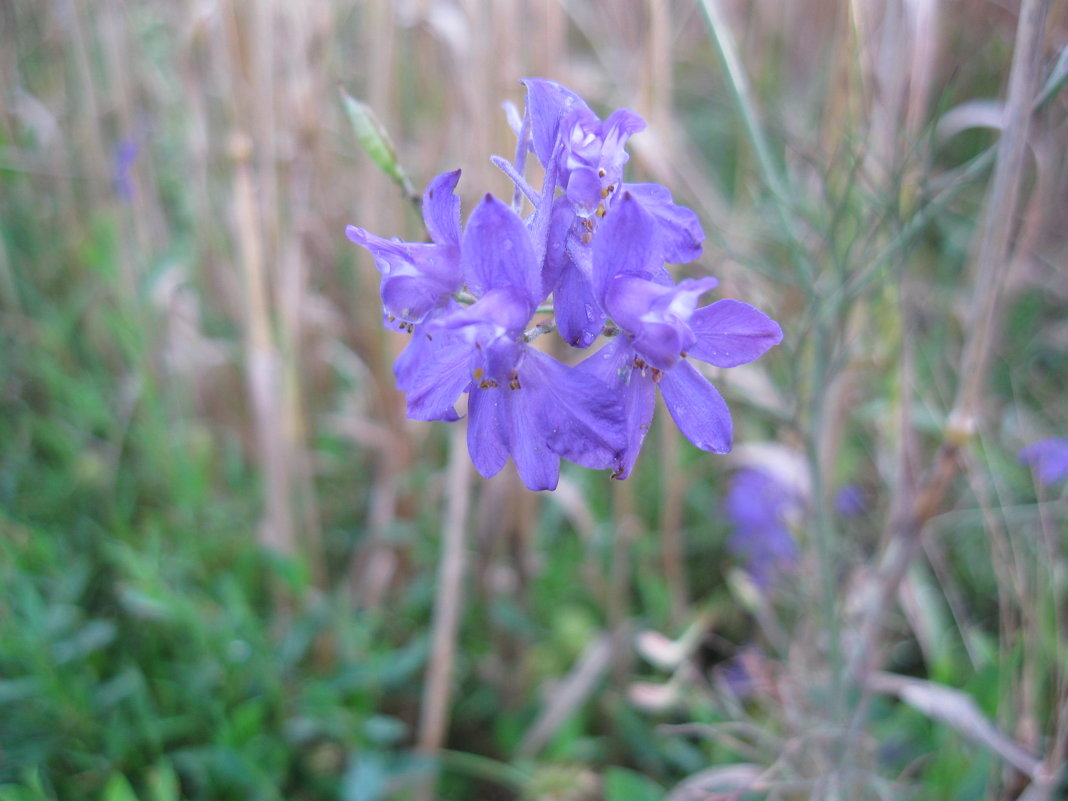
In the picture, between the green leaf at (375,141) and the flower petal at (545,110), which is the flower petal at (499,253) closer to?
the flower petal at (545,110)

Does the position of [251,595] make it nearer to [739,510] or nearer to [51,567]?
[51,567]

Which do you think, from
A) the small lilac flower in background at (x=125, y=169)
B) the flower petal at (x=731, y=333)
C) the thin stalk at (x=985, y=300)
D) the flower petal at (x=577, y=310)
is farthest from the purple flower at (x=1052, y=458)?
the small lilac flower in background at (x=125, y=169)

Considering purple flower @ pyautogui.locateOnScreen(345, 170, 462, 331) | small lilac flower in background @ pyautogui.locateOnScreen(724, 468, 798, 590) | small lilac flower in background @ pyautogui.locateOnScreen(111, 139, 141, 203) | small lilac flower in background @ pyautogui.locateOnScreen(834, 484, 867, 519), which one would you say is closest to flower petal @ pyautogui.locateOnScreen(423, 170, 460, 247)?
purple flower @ pyautogui.locateOnScreen(345, 170, 462, 331)

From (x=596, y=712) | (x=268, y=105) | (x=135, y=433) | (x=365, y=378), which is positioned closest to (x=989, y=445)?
(x=596, y=712)

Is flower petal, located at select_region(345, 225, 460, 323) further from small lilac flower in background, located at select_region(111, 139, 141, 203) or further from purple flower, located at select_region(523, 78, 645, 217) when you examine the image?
small lilac flower in background, located at select_region(111, 139, 141, 203)

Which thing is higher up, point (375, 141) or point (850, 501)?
point (375, 141)

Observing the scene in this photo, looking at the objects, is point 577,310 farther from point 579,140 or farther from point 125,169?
point 125,169

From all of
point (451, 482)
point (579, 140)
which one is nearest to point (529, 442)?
point (579, 140)
